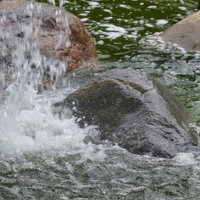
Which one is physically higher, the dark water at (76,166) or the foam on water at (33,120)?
the foam on water at (33,120)

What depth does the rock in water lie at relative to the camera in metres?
7.54

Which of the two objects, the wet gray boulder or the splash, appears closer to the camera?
the wet gray boulder

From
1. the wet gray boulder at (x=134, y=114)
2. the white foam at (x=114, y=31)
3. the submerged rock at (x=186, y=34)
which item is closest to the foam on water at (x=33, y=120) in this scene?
the wet gray boulder at (x=134, y=114)

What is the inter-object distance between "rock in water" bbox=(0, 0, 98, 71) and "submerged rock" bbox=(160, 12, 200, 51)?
179 centimetres

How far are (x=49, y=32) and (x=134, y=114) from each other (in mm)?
2674

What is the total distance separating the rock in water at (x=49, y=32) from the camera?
7.54 metres

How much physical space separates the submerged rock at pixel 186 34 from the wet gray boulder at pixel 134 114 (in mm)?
2900

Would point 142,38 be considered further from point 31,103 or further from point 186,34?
point 31,103

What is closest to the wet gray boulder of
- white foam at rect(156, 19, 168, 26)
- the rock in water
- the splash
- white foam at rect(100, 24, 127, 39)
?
the splash

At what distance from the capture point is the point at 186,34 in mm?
9219

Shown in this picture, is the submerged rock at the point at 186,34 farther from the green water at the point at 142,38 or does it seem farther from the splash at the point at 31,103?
the splash at the point at 31,103

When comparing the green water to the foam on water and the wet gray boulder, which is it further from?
the foam on water

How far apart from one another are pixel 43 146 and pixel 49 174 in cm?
59

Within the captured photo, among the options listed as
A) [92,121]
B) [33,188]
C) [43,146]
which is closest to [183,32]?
[92,121]
